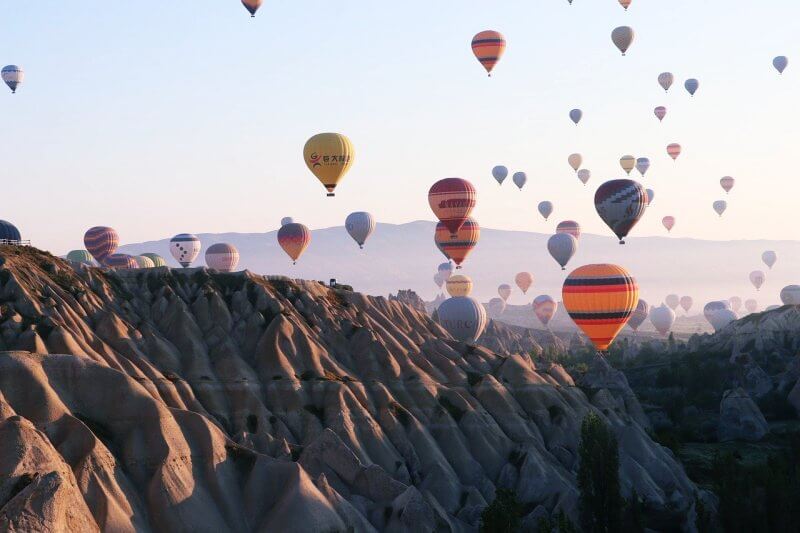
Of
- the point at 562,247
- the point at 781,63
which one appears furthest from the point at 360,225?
the point at 781,63

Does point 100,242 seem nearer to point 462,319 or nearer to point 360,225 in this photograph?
point 360,225

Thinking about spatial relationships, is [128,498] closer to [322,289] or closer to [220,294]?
[220,294]

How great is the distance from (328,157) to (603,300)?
30941 millimetres

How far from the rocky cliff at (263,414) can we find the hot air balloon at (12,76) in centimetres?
5526

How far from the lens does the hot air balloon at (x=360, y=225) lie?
169875mm

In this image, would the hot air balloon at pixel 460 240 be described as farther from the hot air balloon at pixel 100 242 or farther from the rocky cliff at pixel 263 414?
the hot air balloon at pixel 100 242

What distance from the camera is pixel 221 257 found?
586 ft

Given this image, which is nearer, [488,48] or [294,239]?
[488,48]

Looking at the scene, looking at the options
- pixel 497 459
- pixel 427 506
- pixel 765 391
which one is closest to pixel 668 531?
pixel 497 459

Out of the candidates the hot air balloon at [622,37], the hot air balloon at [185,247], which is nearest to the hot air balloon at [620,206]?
the hot air balloon at [622,37]

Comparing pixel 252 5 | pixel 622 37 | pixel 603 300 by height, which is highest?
pixel 622 37

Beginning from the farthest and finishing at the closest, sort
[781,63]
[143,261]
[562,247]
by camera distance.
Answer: [781,63], [143,261], [562,247]

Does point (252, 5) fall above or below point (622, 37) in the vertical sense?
below

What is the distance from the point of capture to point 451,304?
14875 centimetres
